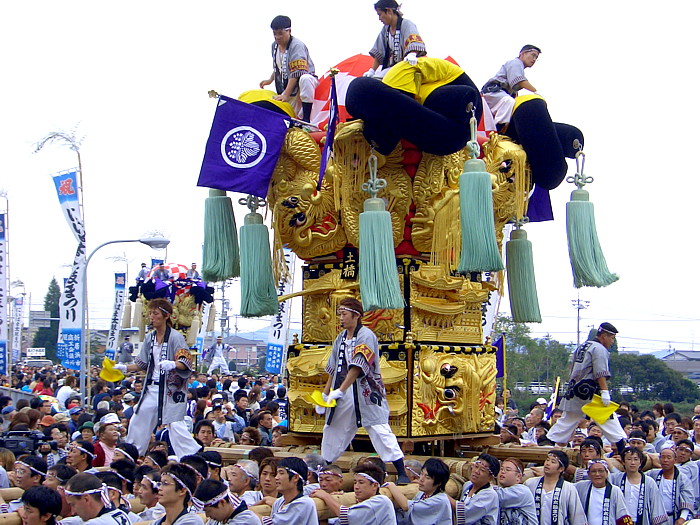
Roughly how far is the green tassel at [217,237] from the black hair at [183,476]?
4.16 metres

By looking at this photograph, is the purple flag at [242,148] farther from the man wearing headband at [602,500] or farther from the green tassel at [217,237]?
the man wearing headband at [602,500]

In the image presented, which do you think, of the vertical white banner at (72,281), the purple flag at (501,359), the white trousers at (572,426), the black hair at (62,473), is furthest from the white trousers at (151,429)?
the vertical white banner at (72,281)

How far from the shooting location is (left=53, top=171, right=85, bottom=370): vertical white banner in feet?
57.4

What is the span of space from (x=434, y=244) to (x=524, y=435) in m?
4.54

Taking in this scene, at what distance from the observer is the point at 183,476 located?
5.52 meters

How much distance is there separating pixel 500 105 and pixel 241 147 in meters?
2.67

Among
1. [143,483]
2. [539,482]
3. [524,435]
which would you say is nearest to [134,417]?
[143,483]

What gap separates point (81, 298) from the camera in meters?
17.8

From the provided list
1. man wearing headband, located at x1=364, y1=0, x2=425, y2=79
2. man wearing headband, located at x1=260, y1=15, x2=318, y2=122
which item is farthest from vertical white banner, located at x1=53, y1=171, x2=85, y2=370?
man wearing headband, located at x1=364, y1=0, x2=425, y2=79

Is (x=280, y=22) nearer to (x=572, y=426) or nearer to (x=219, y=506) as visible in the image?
(x=572, y=426)

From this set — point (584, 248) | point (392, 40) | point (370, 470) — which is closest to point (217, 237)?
point (392, 40)

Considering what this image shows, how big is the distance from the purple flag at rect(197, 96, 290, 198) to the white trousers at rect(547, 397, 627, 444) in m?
3.61

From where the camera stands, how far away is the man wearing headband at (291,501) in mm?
5914

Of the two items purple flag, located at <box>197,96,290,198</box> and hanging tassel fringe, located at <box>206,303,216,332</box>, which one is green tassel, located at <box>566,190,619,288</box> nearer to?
purple flag, located at <box>197,96,290,198</box>
